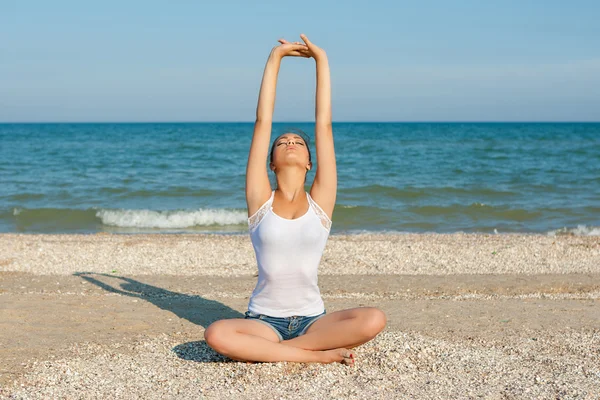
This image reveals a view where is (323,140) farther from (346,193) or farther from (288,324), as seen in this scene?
(346,193)

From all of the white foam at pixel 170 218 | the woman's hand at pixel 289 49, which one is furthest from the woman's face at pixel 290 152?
the white foam at pixel 170 218

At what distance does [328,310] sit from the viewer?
7676 millimetres

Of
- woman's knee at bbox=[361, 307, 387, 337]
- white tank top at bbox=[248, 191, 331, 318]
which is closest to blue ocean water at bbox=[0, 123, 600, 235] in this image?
white tank top at bbox=[248, 191, 331, 318]

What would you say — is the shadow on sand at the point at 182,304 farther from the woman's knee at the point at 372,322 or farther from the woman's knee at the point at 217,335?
the woman's knee at the point at 372,322

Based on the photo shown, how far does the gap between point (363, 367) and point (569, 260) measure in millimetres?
7961

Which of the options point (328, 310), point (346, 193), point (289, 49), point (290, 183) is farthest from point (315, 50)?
point (346, 193)

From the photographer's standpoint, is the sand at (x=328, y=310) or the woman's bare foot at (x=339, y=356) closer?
the sand at (x=328, y=310)

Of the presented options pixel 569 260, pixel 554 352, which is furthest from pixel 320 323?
pixel 569 260

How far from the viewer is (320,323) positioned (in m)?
5.41

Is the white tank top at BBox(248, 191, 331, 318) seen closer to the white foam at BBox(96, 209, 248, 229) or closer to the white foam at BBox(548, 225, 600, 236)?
the white foam at BBox(548, 225, 600, 236)

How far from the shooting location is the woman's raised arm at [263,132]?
553 centimetres

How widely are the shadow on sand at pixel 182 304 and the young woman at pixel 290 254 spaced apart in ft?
1.55

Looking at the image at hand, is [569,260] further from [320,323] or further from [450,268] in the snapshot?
[320,323]

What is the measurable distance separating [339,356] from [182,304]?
3.20 meters
